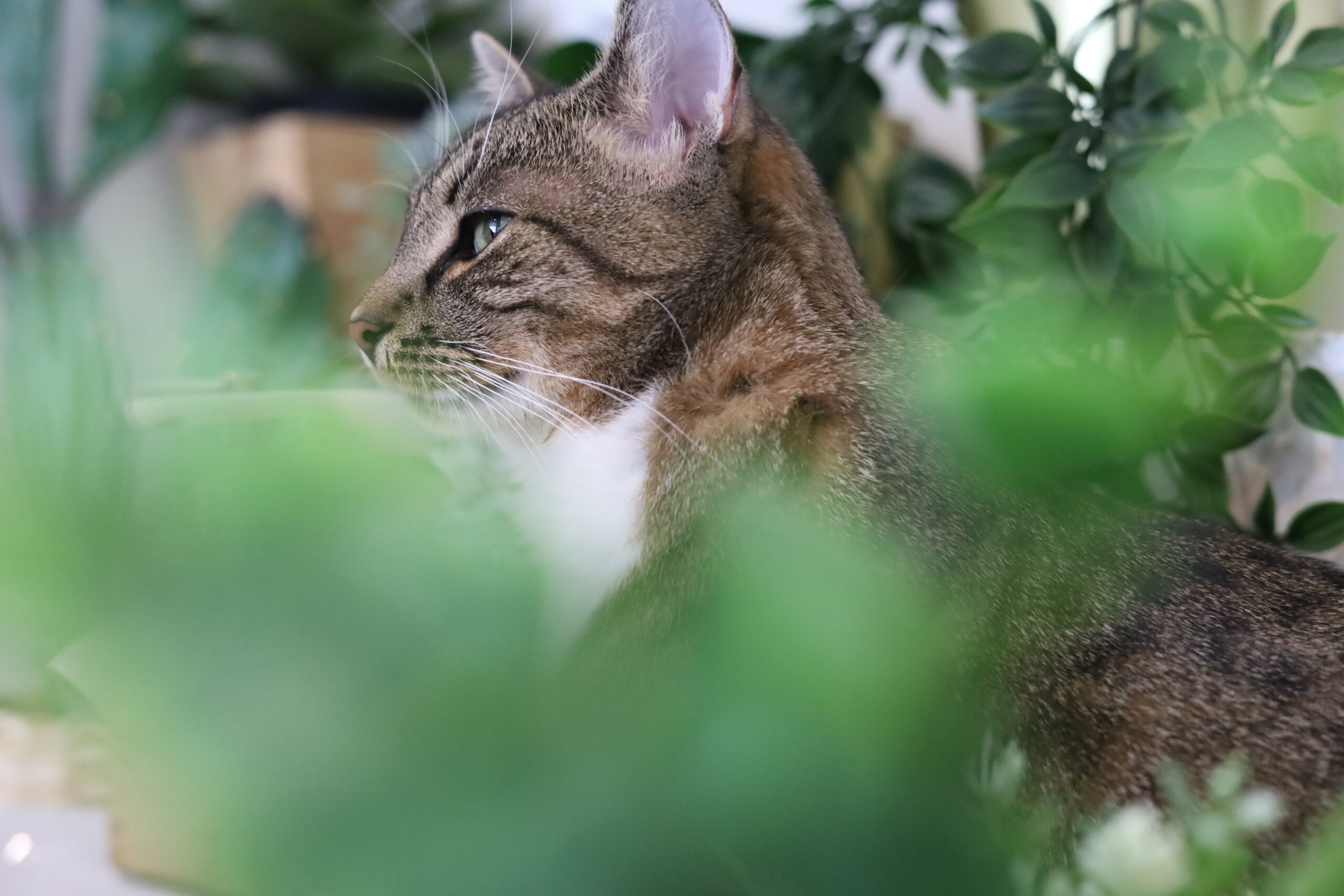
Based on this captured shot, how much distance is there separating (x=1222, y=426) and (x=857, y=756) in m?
0.70

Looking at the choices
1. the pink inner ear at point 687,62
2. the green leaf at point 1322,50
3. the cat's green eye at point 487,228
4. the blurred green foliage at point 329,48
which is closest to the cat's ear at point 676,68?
the pink inner ear at point 687,62

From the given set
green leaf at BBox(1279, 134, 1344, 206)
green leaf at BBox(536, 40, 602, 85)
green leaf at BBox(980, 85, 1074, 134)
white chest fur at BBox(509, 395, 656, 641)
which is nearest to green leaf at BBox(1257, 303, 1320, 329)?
green leaf at BBox(1279, 134, 1344, 206)

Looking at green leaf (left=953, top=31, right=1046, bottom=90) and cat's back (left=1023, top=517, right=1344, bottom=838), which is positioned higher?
green leaf (left=953, top=31, right=1046, bottom=90)

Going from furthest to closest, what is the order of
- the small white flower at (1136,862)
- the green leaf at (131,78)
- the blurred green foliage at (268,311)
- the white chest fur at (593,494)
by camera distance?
the green leaf at (131,78)
the white chest fur at (593,494)
the blurred green foliage at (268,311)
the small white flower at (1136,862)

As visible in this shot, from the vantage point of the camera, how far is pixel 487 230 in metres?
0.83

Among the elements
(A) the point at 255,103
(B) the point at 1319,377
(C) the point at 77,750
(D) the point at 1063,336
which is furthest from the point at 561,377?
(A) the point at 255,103

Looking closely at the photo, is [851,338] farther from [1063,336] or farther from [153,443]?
[153,443]

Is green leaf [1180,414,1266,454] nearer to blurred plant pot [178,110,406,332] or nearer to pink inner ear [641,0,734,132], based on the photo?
pink inner ear [641,0,734,132]

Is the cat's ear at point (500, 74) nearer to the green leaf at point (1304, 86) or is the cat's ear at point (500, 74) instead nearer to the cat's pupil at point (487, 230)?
the cat's pupil at point (487, 230)

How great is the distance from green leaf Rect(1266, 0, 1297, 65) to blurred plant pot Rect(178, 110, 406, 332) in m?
1.41

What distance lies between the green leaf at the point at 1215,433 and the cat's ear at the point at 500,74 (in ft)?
2.26

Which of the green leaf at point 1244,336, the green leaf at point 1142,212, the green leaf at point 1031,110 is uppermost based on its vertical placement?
the green leaf at point 1031,110

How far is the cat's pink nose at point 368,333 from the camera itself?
32.5 inches

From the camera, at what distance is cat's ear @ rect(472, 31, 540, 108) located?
996 mm
